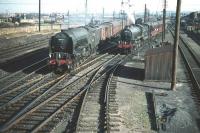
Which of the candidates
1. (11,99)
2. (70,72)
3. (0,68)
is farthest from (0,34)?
(11,99)

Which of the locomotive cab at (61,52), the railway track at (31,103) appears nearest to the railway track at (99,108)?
the railway track at (31,103)

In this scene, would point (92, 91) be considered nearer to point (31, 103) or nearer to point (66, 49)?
point (31, 103)

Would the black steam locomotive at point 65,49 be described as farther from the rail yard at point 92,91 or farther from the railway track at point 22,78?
the railway track at point 22,78

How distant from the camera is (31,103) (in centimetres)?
1619

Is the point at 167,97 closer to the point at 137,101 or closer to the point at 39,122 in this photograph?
the point at 137,101

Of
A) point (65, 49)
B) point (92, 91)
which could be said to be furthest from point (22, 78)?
point (92, 91)

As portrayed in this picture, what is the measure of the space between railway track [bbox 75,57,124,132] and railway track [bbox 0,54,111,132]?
1.37 metres

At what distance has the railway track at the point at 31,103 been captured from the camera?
13539 millimetres

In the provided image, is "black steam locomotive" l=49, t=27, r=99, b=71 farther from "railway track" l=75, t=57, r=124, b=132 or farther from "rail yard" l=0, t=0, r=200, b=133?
"railway track" l=75, t=57, r=124, b=132

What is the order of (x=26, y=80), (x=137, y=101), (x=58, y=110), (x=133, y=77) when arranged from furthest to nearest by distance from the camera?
1. (x=133, y=77)
2. (x=26, y=80)
3. (x=137, y=101)
4. (x=58, y=110)

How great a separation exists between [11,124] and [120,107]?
19.5 ft

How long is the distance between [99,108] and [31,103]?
3.51 metres

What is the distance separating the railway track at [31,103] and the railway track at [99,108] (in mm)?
1372

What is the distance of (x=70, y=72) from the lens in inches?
976
